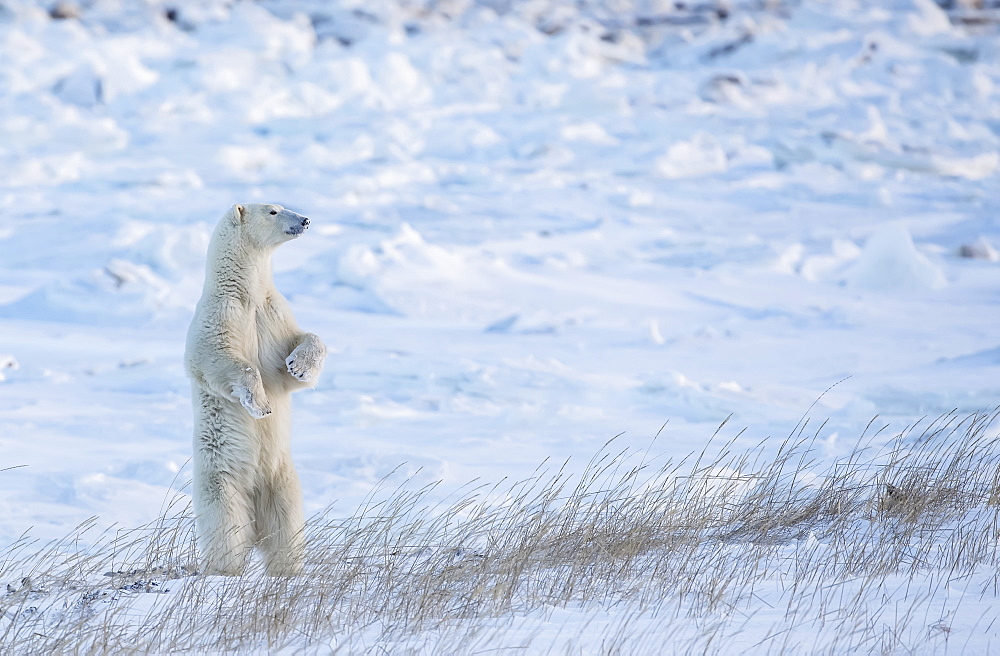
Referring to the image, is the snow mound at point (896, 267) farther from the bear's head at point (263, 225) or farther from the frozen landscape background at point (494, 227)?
the bear's head at point (263, 225)

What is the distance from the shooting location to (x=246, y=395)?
373cm

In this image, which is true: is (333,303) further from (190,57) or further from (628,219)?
(190,57)

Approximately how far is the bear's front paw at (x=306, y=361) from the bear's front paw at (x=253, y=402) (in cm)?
17

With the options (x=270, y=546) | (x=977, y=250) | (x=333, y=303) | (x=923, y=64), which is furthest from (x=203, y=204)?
(x=923, y=64)

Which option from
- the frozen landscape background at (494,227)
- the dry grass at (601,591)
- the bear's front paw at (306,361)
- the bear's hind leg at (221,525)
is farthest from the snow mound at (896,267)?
the bear's hind leg at (221,525)

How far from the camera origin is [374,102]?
1039 inches

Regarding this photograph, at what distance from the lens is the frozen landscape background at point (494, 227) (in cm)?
840

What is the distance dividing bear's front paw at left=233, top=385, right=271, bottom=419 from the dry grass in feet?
1.75

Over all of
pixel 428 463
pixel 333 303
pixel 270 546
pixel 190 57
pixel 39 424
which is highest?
pixel 270 546

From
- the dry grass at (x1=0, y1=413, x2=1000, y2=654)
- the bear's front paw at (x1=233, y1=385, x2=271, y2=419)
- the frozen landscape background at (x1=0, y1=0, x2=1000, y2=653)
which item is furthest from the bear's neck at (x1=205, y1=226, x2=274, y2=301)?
the frozen landscape background at (x1=0, y1=0, x2=1000, y2=653)

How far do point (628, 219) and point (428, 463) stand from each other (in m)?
11.3

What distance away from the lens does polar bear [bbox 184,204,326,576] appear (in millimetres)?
3795

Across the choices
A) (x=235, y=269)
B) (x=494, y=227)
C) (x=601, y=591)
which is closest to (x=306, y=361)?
(x=235, y=269)

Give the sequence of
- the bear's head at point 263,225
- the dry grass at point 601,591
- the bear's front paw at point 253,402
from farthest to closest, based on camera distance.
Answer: the bear's head at point 263,225 → the bear's front paw at point 253,402 → the dry grass at point 601,591
